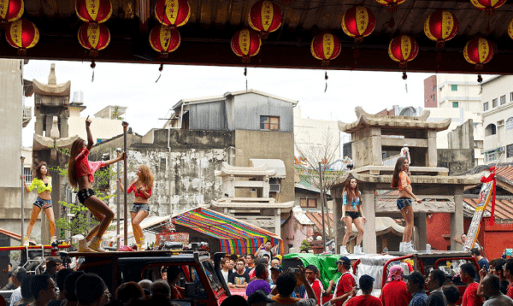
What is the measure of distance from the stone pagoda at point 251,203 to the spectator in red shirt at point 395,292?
1895 centimetres

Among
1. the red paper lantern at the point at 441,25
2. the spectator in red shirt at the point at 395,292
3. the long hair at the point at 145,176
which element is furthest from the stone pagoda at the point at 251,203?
the spectator in red shirt at the point at 395,292

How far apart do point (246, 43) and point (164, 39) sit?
134 cm

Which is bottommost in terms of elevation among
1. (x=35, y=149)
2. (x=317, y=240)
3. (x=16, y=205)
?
(x=317, y=240)

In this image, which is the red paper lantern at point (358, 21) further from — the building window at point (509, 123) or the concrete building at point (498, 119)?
the building window at point (509, 123)

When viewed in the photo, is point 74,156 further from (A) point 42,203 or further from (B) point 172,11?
(A) point 42,203

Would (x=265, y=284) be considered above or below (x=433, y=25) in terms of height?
below

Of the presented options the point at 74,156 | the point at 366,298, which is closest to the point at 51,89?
the point at 74,156

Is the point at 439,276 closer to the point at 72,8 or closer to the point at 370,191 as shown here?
the point at 72,8

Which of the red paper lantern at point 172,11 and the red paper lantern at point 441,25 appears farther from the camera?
the red paper lantern at point 441,25

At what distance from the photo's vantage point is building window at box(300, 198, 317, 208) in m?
39.4

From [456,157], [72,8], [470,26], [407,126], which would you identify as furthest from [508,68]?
[456,157]

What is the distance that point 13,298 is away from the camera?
29.4 ft

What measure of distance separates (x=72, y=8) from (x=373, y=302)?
6.47 metres

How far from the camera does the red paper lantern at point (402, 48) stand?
10.4 meters
